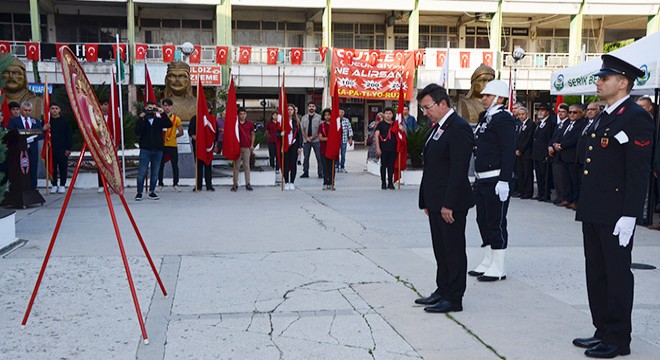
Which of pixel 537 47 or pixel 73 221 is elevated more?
pixel 537 47

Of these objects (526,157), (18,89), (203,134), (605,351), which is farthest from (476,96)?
(605,351)

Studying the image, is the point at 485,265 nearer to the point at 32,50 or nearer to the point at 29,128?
the point at 29,128

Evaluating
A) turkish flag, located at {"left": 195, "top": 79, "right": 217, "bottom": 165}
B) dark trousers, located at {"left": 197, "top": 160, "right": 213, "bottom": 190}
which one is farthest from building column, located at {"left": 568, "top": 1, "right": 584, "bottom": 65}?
dark trousers, located at {"left": 197, "top": 160, "right": 213, "bottom": 190}

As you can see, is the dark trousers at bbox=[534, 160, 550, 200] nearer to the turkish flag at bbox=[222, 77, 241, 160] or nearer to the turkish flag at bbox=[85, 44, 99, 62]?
the turkish flag at bbox=[222, 77, 241, 160]

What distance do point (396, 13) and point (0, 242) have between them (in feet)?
95.3

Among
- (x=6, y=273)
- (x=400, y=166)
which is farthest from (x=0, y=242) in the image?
(x=400, y=166)

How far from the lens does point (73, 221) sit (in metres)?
9.34

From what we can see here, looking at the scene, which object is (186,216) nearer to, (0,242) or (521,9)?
(0,242)

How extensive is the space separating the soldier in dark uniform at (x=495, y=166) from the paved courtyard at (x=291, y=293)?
0.38 m

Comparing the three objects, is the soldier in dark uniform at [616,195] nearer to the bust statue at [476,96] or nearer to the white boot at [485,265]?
the white boot at [485,265]

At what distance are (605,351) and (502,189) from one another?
2031mm

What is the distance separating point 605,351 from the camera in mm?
4035

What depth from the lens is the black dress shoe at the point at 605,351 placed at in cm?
402

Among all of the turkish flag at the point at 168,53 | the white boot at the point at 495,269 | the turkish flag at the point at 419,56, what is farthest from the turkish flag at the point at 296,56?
the white boot at the point at 495,269
